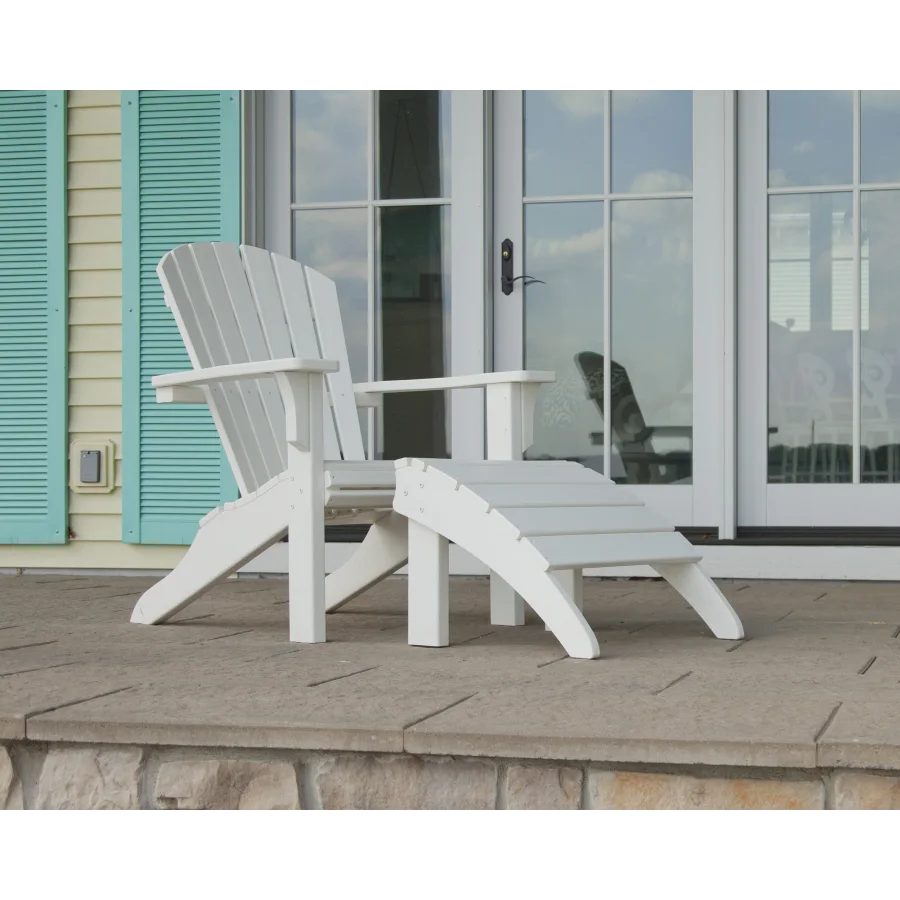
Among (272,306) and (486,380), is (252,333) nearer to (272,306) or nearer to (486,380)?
(272,306)

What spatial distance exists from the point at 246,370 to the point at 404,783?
4.14 feet

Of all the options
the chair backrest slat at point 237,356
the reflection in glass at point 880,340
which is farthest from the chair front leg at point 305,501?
the reflection in glass at point 880,340

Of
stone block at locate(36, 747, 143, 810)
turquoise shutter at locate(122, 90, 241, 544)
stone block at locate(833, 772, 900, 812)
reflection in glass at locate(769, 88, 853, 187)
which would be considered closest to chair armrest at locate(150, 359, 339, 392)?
stone block at locate(36, 747, 143, 810)

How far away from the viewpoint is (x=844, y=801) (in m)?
1.70

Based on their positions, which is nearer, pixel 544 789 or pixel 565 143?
pixel 544 789

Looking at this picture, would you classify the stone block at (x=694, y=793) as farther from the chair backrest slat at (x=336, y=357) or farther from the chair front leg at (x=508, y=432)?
the chair backrest slat at (x=336, y=357)

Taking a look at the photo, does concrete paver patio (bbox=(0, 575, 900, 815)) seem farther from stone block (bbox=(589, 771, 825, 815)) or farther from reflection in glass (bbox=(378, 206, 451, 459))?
reflection in glass (bbox=(378, 206, 451, 459))

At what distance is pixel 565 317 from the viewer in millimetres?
4711

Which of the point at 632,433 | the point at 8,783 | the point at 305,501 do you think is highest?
the point at 632,433

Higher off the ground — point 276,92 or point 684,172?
point 276,92

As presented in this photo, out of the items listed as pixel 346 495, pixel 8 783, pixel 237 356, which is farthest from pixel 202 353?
pixel 8 783
